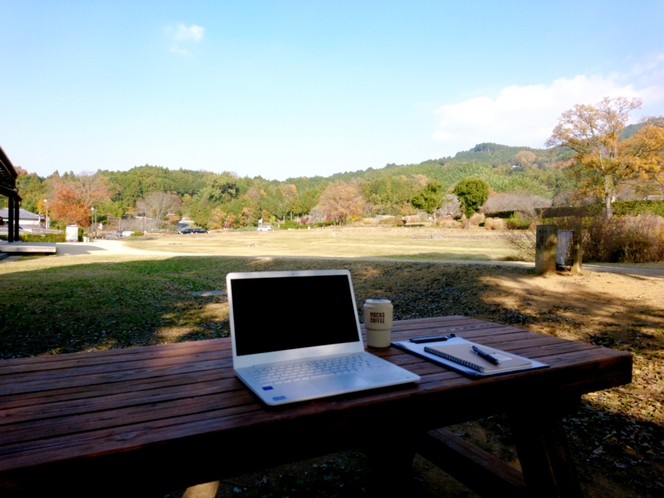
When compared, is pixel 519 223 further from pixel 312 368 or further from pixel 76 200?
pixel 76 200

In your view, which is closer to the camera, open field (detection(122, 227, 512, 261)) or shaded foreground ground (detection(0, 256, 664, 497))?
shaded foreground ground (detection(0, 256, 664, 497))

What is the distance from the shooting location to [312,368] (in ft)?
4.20

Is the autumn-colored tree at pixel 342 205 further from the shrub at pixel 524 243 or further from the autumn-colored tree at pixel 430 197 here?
the shrub at pixel 524 243

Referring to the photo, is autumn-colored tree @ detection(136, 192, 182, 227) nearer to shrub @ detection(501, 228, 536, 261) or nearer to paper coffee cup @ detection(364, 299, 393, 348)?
shrub @ detection(501, 228, 536, 261)

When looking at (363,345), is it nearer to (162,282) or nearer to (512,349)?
(512,349)

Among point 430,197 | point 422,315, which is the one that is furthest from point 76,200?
point 422,315

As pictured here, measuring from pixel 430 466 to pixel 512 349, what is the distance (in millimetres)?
1143

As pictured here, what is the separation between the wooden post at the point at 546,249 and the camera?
24.5ft

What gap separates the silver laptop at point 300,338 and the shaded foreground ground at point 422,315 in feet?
0.11

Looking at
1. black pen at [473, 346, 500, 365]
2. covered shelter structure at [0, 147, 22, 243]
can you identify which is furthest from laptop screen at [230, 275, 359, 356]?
covered shelter structure at [0, 147, 22, 243]

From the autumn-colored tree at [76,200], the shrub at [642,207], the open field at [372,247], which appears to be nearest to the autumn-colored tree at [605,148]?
the shrub at [642,207]

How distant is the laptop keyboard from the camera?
47.5 inches

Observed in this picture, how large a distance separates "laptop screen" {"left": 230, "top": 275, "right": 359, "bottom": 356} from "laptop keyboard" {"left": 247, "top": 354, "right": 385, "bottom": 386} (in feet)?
0.21

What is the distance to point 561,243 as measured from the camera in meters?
7.68
